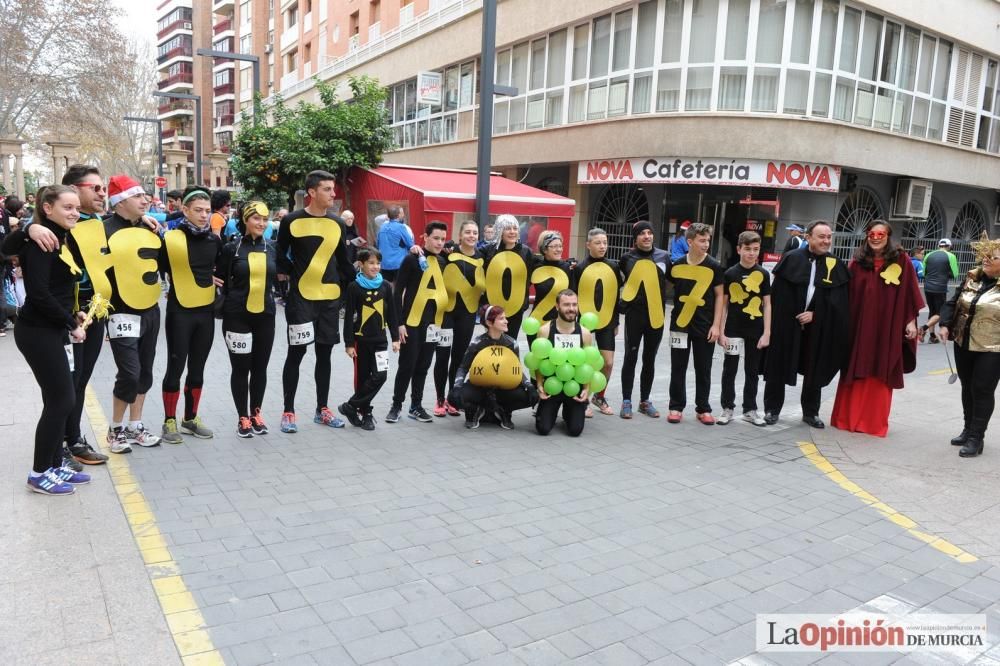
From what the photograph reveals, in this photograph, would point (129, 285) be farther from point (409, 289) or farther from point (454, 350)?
point (454, 350)

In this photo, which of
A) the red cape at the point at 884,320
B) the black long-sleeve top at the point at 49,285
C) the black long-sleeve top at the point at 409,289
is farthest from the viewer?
the red cape at the point at 884,320

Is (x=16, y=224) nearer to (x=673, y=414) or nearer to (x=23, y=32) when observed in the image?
(x=673, y=414)

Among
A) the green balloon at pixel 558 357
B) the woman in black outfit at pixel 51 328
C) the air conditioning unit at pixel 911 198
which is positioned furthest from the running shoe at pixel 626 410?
the air conditioning unit at pixel 911 198

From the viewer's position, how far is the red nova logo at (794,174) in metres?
16.0

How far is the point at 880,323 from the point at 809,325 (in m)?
0.63

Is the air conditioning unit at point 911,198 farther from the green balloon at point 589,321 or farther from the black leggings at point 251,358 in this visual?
the black leggings at point 251,358

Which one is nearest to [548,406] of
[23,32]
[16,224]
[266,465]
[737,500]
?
[737,500]

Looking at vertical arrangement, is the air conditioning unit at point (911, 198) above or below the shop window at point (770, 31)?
below

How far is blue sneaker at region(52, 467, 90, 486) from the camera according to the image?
4816mm

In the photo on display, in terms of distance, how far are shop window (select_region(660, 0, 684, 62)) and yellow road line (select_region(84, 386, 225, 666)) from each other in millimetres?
14953

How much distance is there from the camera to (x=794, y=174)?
16.1 metres

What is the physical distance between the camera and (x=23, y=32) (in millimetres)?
28828

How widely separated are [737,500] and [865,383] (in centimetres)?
281

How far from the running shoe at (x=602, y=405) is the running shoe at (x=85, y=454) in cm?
455
